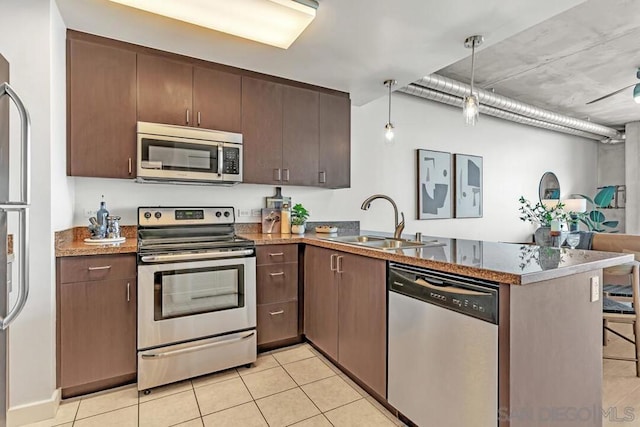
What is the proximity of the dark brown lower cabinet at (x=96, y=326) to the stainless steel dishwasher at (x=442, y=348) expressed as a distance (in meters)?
1.68

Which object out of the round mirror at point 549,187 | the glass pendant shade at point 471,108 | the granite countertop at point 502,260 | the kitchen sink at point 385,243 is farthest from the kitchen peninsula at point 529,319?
the round mirror at point 549,187

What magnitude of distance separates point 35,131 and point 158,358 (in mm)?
1565

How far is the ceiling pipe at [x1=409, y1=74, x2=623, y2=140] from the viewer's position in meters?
3.59

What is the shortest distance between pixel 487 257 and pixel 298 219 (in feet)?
6.15

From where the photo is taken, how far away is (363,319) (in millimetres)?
2100

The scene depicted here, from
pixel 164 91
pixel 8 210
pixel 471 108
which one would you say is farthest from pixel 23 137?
pixel 471 108

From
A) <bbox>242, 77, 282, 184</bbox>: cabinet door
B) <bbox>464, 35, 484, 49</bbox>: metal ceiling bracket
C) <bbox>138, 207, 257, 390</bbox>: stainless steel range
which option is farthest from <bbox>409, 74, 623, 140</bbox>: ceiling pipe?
<bbox>138, 207, 257, 390</bbox>: stainless steel range

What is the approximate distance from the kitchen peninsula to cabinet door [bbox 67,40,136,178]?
67 centimetres

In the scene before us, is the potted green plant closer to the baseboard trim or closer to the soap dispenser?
the soap dispenser

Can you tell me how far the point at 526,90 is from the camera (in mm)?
4453

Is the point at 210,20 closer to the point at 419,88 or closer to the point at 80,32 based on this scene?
the point at 80,32

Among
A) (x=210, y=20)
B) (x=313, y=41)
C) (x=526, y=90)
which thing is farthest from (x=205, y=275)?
(x=526, y=90)

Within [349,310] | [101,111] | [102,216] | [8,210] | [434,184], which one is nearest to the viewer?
[8,210]

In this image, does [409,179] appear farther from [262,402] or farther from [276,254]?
[262,402]
